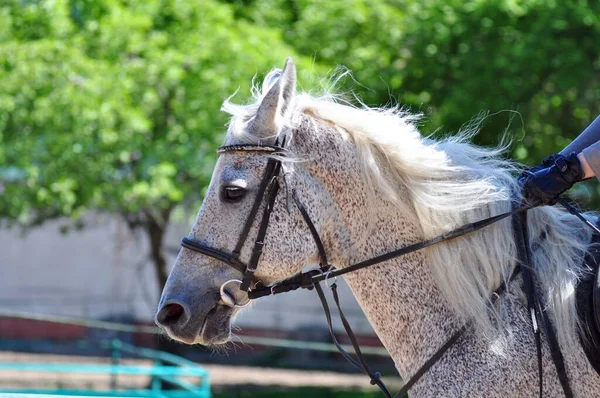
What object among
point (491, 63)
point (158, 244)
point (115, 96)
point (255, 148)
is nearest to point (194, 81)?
point (115, 96)

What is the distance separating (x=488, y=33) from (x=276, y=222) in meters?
9.53

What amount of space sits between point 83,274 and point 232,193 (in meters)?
21.3

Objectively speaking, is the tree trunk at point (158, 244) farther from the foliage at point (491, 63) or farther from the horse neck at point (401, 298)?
the horse neck at point (401, 298)

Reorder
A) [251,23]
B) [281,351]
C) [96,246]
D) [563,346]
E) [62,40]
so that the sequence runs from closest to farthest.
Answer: [563,346] → [62,40] → [251,23] → [281,351] → [96,246]

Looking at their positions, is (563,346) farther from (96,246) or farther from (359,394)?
(96,246)

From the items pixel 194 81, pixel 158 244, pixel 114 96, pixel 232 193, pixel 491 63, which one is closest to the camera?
pixel 232 193

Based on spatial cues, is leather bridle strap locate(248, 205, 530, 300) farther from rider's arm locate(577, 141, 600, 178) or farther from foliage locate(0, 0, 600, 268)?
foliage locate(0, 0, 600, 268)

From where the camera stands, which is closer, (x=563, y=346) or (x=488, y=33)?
(x=563, y=346)

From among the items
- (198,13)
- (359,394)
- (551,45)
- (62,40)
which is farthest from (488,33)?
(62,40)

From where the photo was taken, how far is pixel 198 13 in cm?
1354

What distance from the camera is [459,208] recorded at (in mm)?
3275

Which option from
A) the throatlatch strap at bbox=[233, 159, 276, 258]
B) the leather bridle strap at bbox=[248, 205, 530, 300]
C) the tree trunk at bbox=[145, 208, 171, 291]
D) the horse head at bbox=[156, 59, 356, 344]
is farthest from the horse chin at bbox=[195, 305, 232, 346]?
the tree trunk at bbox=[145, 208, 171, 291]

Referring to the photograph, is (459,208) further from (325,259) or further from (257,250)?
(257,250)

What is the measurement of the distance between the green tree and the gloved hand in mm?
9230
